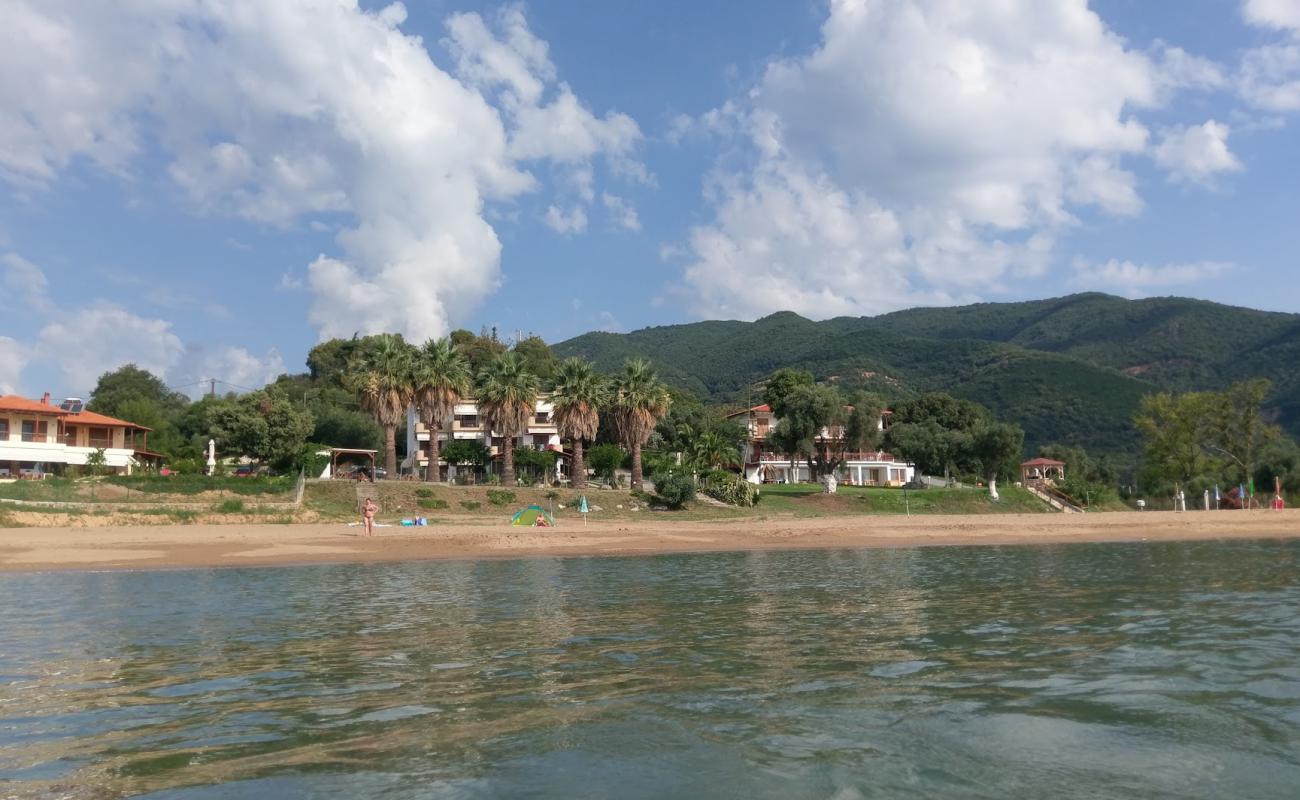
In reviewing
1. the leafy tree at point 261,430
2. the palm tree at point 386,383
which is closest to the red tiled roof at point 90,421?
the leafy tree at point 261,430

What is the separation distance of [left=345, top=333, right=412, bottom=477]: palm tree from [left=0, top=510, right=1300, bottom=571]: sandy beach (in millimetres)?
14301

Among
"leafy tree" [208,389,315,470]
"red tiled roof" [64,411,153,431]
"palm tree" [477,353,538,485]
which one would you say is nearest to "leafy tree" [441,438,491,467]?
"leafy tree" [208,389,315,470]

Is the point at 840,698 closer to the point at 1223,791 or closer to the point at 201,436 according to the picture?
the point at 1223,791

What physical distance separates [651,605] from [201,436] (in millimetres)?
68042

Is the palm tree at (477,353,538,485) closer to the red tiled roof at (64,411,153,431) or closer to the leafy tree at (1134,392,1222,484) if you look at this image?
the red tiled roof at (64,411,153,431)

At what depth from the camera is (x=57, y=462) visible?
201 feet

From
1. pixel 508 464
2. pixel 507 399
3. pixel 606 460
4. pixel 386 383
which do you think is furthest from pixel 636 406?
pixel 386 383

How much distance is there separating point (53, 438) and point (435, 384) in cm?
2761

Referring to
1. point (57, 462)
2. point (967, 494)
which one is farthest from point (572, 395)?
point (57, 462)

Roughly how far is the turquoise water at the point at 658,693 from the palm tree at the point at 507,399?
38485mm

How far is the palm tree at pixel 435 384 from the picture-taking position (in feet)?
190

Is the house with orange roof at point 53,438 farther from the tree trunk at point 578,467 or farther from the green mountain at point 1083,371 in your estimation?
the green mountain at point 1083,371

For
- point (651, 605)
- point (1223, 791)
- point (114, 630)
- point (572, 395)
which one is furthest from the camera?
point (572, 395)

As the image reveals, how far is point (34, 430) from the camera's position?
6178 centimetres
